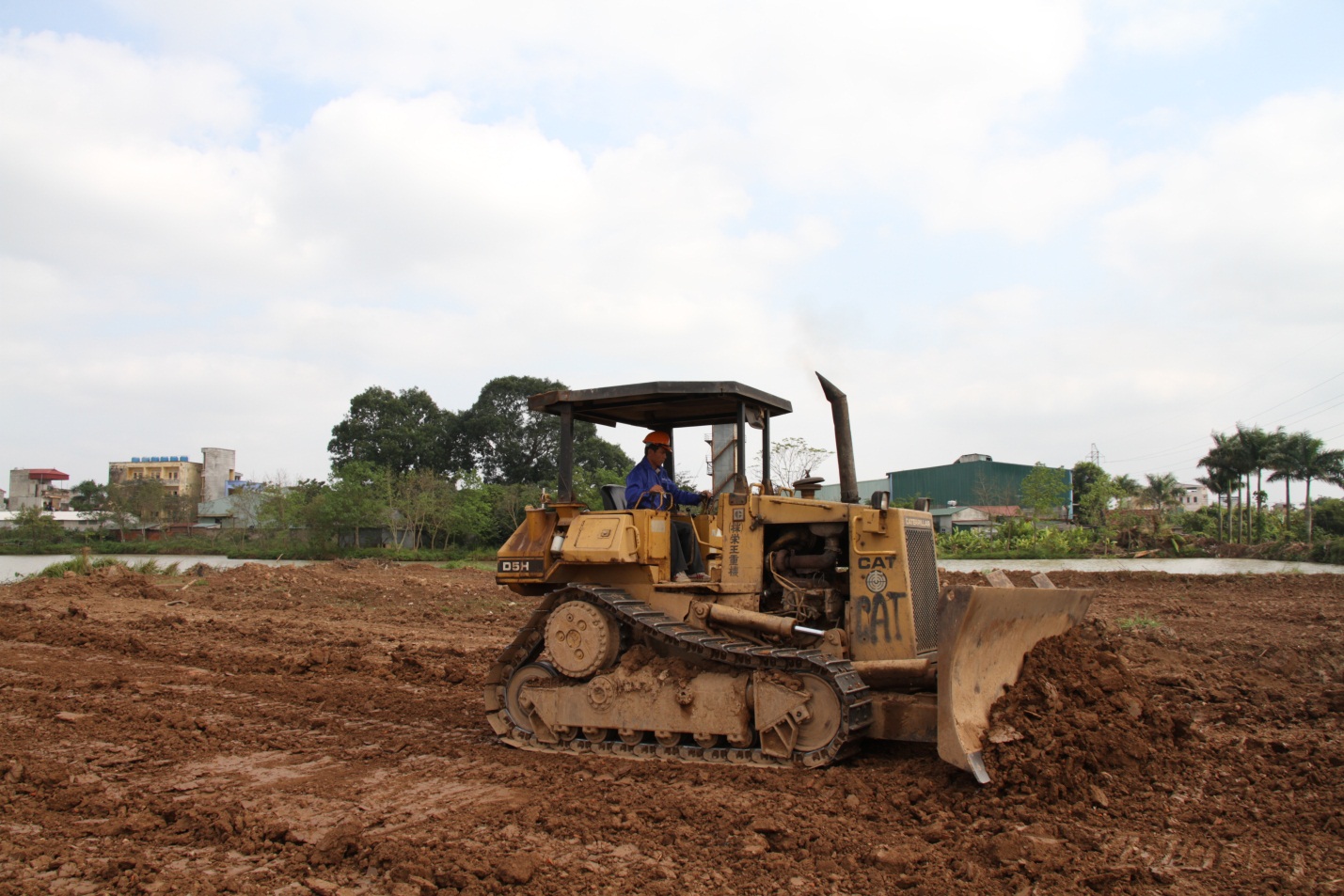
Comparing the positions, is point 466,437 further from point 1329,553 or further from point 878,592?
point 878,592

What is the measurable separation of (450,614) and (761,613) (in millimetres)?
12105

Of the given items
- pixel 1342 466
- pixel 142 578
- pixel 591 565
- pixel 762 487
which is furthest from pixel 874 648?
pixel 1342 466

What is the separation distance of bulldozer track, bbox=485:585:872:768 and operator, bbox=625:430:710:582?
1.79ft

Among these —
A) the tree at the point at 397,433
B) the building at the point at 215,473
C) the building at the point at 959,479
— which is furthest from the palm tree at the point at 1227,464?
the building at the point at 215,473

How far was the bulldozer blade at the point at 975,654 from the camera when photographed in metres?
5.32

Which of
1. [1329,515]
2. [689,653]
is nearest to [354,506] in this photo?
[689,653]

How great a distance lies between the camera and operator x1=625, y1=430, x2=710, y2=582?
285 inches

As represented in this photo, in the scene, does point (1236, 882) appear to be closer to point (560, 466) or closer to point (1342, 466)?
point (560, 466)

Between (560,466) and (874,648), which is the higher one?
(560,466)

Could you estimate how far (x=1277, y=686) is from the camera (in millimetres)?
8484

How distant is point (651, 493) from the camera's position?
7270mm

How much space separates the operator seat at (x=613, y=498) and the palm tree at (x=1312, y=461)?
147ft

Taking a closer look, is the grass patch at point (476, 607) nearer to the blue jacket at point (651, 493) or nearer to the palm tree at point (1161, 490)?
the blue jacket at point (651, 493)

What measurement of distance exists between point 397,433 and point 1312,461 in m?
51.7
